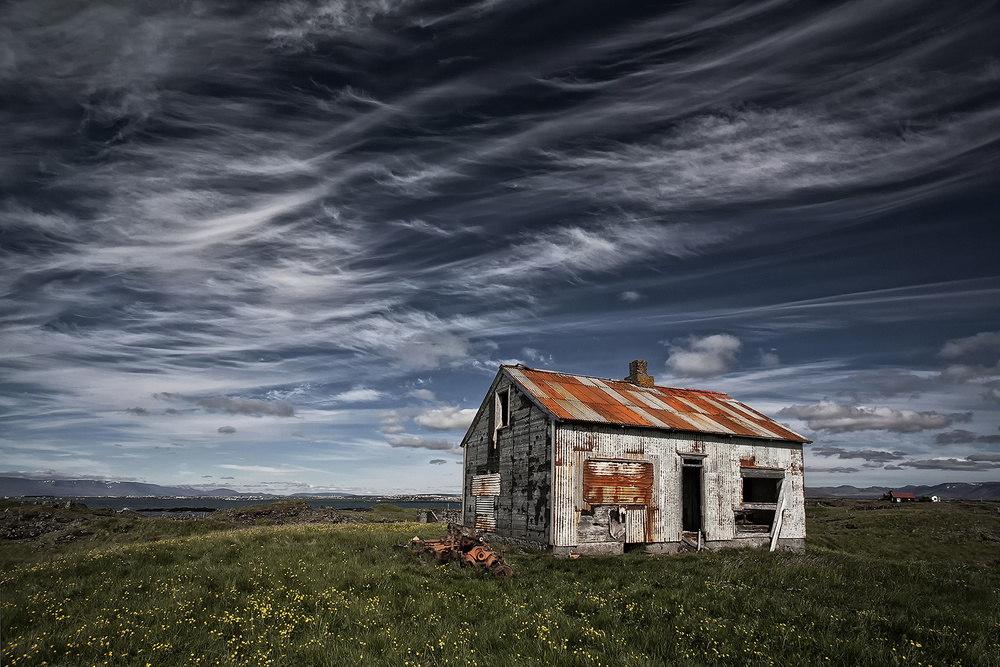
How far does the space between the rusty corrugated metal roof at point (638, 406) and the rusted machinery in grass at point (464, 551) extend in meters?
5.91

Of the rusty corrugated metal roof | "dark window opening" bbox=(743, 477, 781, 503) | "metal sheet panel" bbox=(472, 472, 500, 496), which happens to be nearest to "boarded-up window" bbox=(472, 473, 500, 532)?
"metal sheet panel" bbox=(472, 472, 500, 496)

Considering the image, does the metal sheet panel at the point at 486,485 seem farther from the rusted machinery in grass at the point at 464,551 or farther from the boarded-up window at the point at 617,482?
the rusted machinery in grass at the point at 464,551

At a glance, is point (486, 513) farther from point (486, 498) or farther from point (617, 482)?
point (617, 482)

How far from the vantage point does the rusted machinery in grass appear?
16.7m

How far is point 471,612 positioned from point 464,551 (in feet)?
23.4

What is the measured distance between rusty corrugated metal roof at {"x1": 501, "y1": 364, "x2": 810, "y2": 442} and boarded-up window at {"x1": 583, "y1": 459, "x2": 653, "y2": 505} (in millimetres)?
1803

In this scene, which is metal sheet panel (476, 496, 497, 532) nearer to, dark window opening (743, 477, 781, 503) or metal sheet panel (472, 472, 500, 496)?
metal sheet panel (472, 472, 500, 496)

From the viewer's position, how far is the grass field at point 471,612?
913 centimetres

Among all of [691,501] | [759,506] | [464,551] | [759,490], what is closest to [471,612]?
[464,551]

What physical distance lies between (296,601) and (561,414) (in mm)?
12542

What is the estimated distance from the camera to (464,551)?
18703 millimetres

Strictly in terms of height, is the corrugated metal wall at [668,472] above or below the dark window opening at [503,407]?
below

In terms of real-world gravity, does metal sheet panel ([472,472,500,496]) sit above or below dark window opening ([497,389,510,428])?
below

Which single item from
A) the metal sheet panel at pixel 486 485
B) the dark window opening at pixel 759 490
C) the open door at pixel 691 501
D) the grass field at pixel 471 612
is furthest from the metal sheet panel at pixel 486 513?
the dark window opening at pixel 759 490
